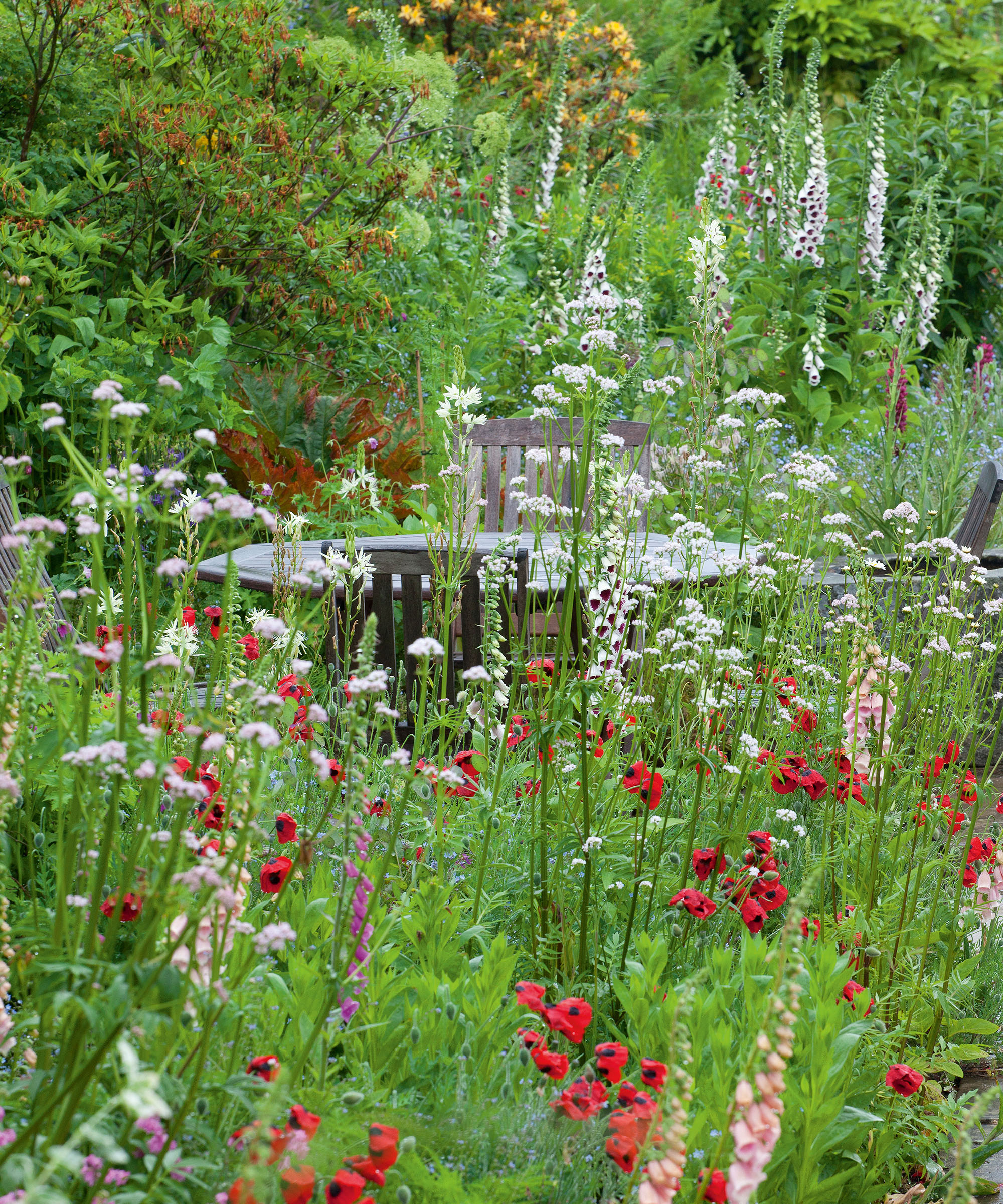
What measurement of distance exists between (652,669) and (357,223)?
375 centimetres

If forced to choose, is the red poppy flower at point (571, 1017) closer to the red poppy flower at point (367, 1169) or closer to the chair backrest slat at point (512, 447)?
the red poppy flower at point (367, 1169)

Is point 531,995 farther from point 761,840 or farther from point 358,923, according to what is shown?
point 761,840

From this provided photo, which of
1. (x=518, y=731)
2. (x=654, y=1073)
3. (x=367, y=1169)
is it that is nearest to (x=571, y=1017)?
(x=654, y=1073)

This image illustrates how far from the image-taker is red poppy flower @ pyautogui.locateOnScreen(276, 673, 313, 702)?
256 cm

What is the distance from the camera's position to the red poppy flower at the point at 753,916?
2.20 metres

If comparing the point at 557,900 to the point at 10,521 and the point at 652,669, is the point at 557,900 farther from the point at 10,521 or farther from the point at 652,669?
the point at 10,521

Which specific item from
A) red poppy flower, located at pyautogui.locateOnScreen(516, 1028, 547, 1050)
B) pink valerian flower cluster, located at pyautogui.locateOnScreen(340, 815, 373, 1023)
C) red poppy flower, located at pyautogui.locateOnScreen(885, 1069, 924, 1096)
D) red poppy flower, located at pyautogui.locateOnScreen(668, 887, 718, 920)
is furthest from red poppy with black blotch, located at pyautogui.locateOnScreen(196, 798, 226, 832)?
red poppy flower, located at pyautogui.locateOnScreen(885, 1069, 924, 1096)

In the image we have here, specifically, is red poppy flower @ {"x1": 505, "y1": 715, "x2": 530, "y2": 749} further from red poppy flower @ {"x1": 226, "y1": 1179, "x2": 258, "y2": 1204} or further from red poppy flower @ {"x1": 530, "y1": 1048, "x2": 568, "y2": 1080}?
red poppy flower @ {"x1": 226, "y1": 1179, "x2": 258, "y2": 1204}

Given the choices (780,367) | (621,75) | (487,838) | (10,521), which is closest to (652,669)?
(487,838)

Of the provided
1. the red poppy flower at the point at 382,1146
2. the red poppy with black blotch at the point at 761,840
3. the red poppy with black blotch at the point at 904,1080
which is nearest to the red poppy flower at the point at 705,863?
the red poppy with black blotch at the point at 761,840

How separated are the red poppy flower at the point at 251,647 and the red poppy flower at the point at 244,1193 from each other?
76.3 inches

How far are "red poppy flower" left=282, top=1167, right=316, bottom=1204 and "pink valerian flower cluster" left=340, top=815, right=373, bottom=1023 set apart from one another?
0.79ft

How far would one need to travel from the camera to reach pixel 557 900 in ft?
7.54

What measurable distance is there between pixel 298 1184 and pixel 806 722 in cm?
225
